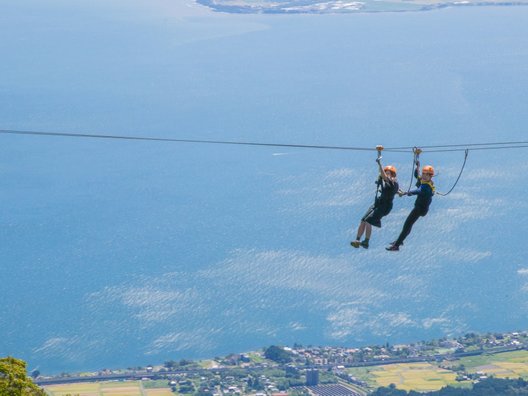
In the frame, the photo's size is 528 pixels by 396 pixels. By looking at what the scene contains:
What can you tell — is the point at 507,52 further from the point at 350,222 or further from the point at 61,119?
the point at 350,222

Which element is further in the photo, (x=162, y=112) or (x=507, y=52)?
(x=507, y=52)

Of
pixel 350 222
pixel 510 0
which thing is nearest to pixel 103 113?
pixel 350 222

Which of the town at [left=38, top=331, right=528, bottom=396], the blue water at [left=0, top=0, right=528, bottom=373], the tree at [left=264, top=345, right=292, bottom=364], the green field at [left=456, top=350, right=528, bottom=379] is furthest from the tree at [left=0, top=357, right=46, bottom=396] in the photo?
the green field at [left=456, top=350, right=528, bottom=379]

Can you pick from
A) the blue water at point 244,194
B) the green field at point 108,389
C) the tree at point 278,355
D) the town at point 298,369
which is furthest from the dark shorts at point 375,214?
Answer: the blue water at point 244,194

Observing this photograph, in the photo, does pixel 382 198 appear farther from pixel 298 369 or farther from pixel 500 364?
pixel 500 364

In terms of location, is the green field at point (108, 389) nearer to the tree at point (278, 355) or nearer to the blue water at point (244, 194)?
the blue water at point (244, 194)

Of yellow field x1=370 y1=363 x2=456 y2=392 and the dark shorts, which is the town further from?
the dark shorts

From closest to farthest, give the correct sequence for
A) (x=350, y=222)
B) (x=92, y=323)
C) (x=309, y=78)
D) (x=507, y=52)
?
(x=92, y=323) → (x=350, y=222) → (x=309, y=78) → (x=507, y=52)

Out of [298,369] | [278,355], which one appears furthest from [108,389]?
[298,369]
